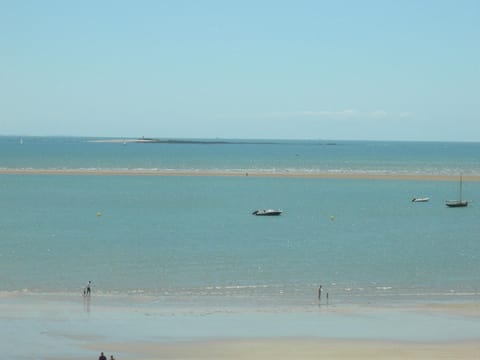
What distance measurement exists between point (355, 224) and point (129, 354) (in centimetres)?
4089

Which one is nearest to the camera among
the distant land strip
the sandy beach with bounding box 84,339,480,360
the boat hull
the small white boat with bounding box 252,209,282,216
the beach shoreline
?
the sandy beach with bounding box 84,339,480,360

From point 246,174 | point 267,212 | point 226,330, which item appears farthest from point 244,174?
point 226,330

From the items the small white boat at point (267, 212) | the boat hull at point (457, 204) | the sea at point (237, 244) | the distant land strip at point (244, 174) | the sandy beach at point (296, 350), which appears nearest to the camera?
the sandy beach at point (296, 350)

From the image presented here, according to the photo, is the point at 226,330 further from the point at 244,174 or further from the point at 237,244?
the point at 244,174

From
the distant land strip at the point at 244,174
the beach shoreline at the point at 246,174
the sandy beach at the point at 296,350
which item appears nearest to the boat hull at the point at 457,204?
the beach shoreline at the point at 246,174

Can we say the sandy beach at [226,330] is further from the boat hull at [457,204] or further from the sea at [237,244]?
the boat hull at [457,204]

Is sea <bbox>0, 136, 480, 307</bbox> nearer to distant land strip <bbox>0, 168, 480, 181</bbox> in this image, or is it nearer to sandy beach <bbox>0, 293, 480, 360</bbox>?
sandy beach <bbox>0, 293, 480, 360</bbox>

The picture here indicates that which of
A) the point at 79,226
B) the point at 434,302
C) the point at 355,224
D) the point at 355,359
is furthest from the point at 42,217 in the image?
the point at 355,359

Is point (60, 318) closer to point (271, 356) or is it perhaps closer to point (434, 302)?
point (271, 356)

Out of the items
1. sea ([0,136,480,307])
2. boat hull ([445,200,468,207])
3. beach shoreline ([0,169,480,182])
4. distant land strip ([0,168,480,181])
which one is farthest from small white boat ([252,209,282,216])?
distant land strip ([0,168,480,181])

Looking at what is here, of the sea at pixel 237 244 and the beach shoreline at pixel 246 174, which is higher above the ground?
the beach shoreline at pixel 246 174

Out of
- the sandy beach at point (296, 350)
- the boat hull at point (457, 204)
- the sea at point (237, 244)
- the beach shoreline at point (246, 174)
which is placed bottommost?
the sandy beach at point (296, 350)

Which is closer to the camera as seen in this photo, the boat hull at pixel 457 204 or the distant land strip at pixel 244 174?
the boat hull at pixel 457 204

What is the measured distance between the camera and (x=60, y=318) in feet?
108
